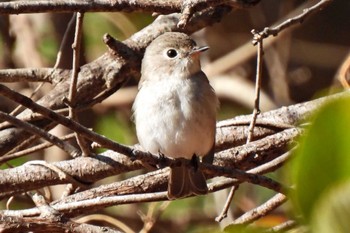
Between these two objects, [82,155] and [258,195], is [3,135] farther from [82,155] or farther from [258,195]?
[258,195]

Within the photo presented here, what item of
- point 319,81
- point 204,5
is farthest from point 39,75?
point 319,81

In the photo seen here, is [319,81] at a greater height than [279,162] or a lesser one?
greater

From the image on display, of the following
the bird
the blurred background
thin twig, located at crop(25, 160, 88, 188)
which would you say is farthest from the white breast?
the blurred background

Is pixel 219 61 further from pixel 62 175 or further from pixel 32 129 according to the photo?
pixel 32 129

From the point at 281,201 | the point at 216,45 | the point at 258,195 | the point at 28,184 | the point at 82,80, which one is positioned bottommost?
the point at 281,201

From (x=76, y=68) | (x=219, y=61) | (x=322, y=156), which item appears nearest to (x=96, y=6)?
(x=76, y=68)

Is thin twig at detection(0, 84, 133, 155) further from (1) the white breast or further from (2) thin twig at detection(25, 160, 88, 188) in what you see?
(1) the white breast

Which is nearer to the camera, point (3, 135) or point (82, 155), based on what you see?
point (82, 155)
